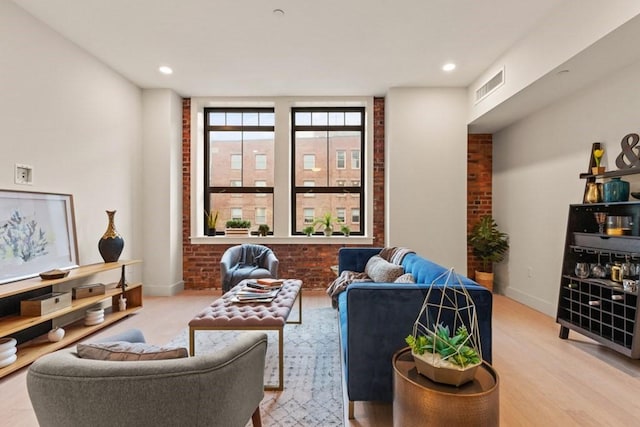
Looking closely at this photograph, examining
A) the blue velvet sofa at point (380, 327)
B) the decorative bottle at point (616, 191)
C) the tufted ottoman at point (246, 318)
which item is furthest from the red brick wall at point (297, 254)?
the blue velvet sofa at point (380, 327)

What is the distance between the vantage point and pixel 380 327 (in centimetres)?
166

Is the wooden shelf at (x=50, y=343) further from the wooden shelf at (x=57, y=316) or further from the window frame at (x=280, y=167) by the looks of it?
the window frame at (x=280, y=167)

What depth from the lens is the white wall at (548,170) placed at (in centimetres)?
282

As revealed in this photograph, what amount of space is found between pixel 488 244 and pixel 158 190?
15.5ft

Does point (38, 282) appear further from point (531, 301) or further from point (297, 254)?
point (531, 301)

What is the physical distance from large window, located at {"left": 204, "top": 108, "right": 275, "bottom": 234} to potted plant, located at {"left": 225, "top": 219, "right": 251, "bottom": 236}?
0.20 meters

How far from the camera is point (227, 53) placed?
11.4ft

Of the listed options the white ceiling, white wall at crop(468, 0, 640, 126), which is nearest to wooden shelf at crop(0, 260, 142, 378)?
the white ceiling

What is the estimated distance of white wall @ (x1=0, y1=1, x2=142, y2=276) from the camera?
8.72ft

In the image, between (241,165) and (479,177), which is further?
(241,165)

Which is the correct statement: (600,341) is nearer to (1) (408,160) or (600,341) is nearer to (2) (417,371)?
(2) (417,371)

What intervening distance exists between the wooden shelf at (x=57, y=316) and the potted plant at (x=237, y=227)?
1454mm

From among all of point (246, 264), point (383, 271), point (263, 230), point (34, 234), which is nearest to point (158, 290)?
point (246, 264)

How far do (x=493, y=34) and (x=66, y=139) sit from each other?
442cm
